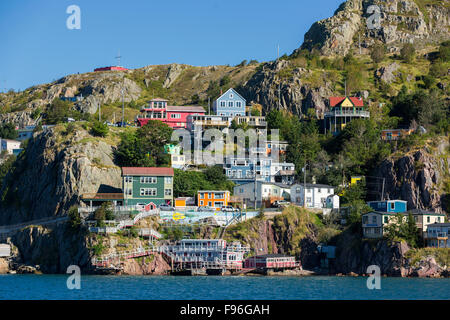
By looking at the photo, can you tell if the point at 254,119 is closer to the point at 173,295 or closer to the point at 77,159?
the point at 77,159

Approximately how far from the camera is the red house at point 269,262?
2945 inches

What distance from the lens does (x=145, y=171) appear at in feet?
287

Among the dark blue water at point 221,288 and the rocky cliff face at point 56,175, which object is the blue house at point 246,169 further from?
the dark blue water at point 221,288

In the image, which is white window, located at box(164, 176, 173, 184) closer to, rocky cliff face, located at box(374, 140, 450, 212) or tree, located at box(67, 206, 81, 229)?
tree, located at box(67, 206, 81, 229)

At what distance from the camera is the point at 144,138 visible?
100062 millimetres

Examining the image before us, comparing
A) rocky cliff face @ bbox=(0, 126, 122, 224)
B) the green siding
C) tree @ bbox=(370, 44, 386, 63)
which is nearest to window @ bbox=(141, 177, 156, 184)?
the green siding

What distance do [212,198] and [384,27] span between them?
243ft

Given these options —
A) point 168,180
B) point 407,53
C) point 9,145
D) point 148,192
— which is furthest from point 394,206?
point 9,145

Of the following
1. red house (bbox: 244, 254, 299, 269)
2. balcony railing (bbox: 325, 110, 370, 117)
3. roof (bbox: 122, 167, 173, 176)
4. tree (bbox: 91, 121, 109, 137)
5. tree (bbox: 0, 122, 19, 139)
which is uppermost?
tree (bbox: 0, 122, 19, 139)

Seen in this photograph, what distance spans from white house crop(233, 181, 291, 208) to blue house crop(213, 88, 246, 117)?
25.4 m

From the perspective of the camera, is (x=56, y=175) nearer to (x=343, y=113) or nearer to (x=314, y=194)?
(x=314, y=194)

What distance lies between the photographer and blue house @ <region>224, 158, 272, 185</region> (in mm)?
98938

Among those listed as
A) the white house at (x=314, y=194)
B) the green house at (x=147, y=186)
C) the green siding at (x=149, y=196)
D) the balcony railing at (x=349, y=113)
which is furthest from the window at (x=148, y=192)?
the balcony railing at (x=349, y=113)
